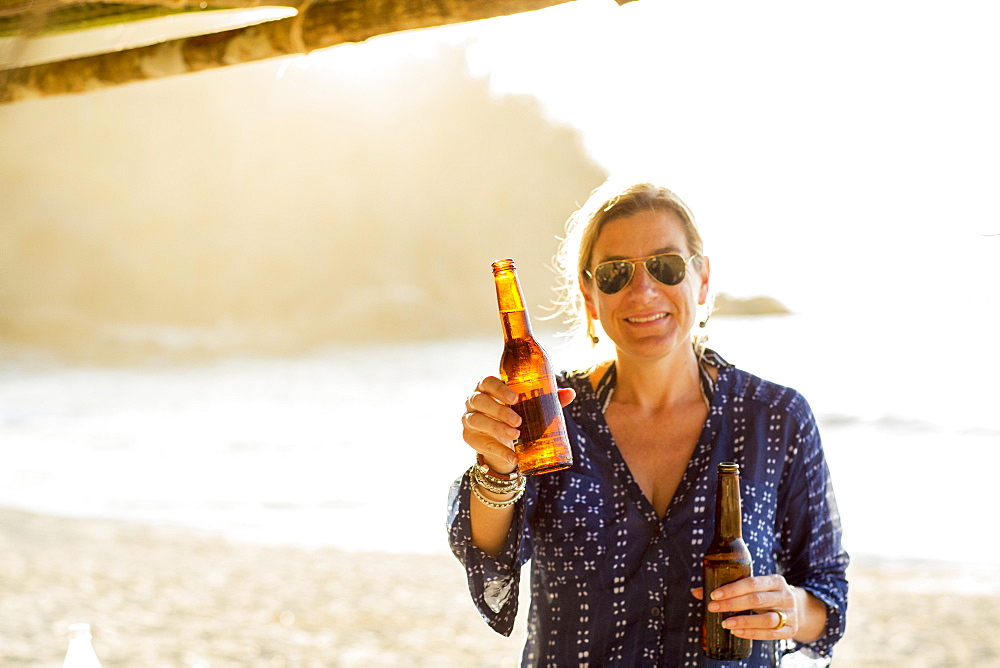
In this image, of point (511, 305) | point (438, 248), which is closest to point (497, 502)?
point (511, 305)

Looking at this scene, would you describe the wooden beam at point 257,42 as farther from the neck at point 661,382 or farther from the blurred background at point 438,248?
the neck at point 661,382

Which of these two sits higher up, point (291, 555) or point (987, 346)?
point (987, 346)

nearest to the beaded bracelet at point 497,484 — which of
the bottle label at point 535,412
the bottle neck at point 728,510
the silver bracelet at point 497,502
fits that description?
the silver bracelet at point 497,502

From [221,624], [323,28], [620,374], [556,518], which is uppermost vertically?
[323,28]

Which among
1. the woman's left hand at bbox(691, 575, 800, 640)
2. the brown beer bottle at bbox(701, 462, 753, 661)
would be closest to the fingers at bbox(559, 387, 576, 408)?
the brown beer bottle at bbox(701, 462, 753, 661)

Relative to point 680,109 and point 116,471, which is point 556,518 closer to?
point 680,109

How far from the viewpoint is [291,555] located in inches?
353

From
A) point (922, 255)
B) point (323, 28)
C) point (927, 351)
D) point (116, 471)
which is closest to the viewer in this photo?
point (323, 28)

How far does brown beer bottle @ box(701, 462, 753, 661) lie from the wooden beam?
1.09 m

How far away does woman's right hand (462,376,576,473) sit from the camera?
1.91 m

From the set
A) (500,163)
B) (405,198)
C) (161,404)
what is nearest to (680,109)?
(161,404)

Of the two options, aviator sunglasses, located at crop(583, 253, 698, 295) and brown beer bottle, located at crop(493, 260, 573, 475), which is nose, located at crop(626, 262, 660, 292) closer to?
aviator sunglasses, located at crop(583, 253, 698, 295)

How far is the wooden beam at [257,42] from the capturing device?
85.6 inches

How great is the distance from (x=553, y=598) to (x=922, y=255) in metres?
2.15
